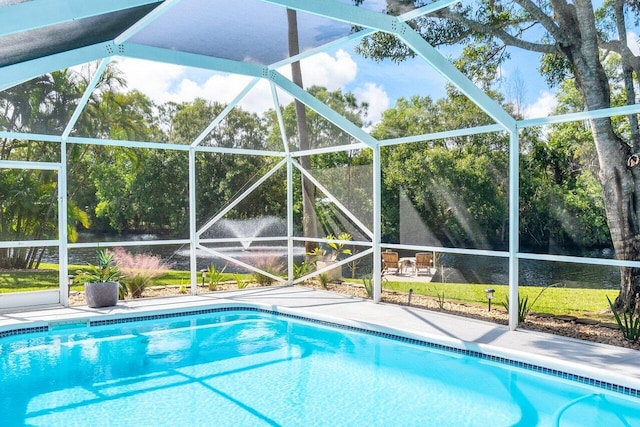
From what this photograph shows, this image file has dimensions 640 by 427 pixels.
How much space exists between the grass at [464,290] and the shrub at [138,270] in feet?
0.94

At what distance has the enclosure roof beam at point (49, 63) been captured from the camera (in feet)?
19.5

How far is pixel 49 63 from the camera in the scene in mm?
6094

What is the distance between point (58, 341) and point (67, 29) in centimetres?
398

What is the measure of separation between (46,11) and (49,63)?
95.0 inches

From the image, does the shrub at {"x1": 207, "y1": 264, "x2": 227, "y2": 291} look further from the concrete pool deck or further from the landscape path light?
the landscape path light

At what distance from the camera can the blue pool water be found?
179 inches

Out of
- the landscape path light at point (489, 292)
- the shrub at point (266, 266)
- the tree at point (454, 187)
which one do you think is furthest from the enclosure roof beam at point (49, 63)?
the landscape path light at point (489, 292)

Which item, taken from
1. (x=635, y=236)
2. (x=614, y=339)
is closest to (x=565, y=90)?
(x=635, y=236)

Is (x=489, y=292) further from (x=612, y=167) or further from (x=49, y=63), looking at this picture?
(x=49, y=63)

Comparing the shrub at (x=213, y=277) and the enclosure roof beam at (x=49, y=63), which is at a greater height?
the enclosure roof beam at (x=49, y=63)

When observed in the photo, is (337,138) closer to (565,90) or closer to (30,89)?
(565,90)

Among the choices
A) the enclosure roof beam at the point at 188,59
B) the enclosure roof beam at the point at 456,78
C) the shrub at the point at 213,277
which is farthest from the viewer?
the shrub at the point at 213,277

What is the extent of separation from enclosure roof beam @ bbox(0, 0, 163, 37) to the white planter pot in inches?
198

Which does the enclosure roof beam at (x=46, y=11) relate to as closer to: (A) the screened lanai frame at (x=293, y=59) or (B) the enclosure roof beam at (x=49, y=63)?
(A) the screened lanai frame at (x=293, y=59)
